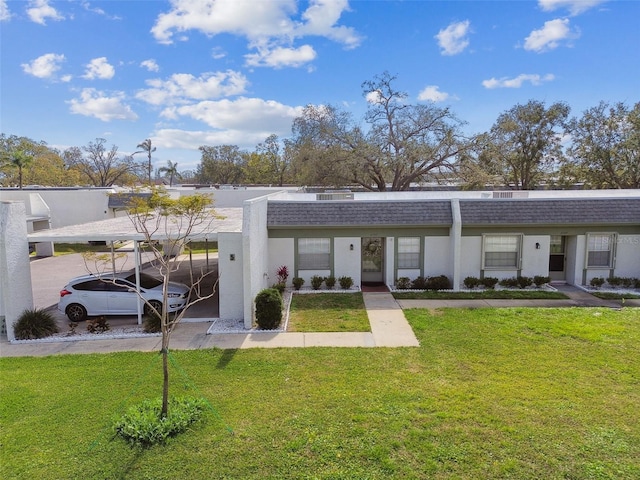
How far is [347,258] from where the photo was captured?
15.5 m

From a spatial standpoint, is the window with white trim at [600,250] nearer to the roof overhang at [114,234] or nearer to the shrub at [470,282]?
the shrub at [470,282]

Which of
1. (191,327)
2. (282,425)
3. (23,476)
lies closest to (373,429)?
(282,425)

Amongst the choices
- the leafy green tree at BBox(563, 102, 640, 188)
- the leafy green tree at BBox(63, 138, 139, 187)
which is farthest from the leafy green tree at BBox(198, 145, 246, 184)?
the leafy green tree at BBox(563, 102, 640, 188)

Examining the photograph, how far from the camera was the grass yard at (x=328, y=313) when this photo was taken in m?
11.3

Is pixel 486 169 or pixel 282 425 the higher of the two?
pixel 486 169

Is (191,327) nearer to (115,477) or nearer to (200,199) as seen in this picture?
(200,199)

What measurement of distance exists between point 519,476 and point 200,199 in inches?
269

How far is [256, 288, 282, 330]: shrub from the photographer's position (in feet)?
36.5

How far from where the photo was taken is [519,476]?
530 centimetres

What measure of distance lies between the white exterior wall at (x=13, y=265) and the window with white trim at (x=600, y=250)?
18.7 metres

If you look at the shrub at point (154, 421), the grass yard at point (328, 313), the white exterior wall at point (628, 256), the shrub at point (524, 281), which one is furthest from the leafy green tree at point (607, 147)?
the shrub at point (154, 421)

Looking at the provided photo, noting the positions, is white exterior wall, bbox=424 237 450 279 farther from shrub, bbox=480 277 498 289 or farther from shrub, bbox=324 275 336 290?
shrub, bbox=324 275 336 290

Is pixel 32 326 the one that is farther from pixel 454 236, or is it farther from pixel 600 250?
pixel 600 250

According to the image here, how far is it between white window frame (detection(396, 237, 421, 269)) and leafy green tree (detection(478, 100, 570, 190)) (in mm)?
19680
